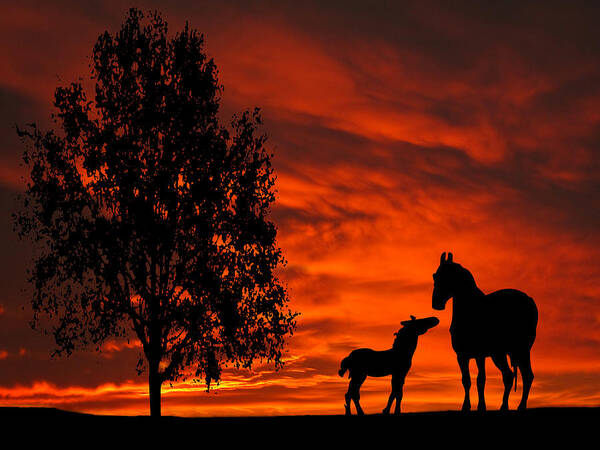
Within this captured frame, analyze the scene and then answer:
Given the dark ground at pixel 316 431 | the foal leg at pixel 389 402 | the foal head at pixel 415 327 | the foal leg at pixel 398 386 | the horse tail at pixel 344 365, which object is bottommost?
the dark ground at pixel 316 431

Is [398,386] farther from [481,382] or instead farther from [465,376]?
[481,382]

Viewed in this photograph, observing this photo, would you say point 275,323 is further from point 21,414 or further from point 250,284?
point 21,414

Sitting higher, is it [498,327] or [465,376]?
[498,327]

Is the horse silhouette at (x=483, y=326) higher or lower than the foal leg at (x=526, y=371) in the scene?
higher

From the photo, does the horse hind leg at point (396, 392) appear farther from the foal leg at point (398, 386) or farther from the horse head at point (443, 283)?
the horse head at point (443, 283)

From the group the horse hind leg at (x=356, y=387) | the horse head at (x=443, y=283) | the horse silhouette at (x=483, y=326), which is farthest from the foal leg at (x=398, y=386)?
the horse head at (x=443, y=283)

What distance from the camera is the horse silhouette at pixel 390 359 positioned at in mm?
27859

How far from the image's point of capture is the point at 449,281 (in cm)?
2222

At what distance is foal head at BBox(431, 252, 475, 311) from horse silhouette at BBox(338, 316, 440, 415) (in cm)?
606

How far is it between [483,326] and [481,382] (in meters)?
1.55

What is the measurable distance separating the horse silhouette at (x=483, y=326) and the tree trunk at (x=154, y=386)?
46.2 ft

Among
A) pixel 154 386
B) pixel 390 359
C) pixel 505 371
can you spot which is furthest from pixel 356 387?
pixel 154 386

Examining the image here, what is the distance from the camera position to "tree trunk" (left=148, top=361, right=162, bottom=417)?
1247 inches

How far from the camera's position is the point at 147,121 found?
33.7 meters
